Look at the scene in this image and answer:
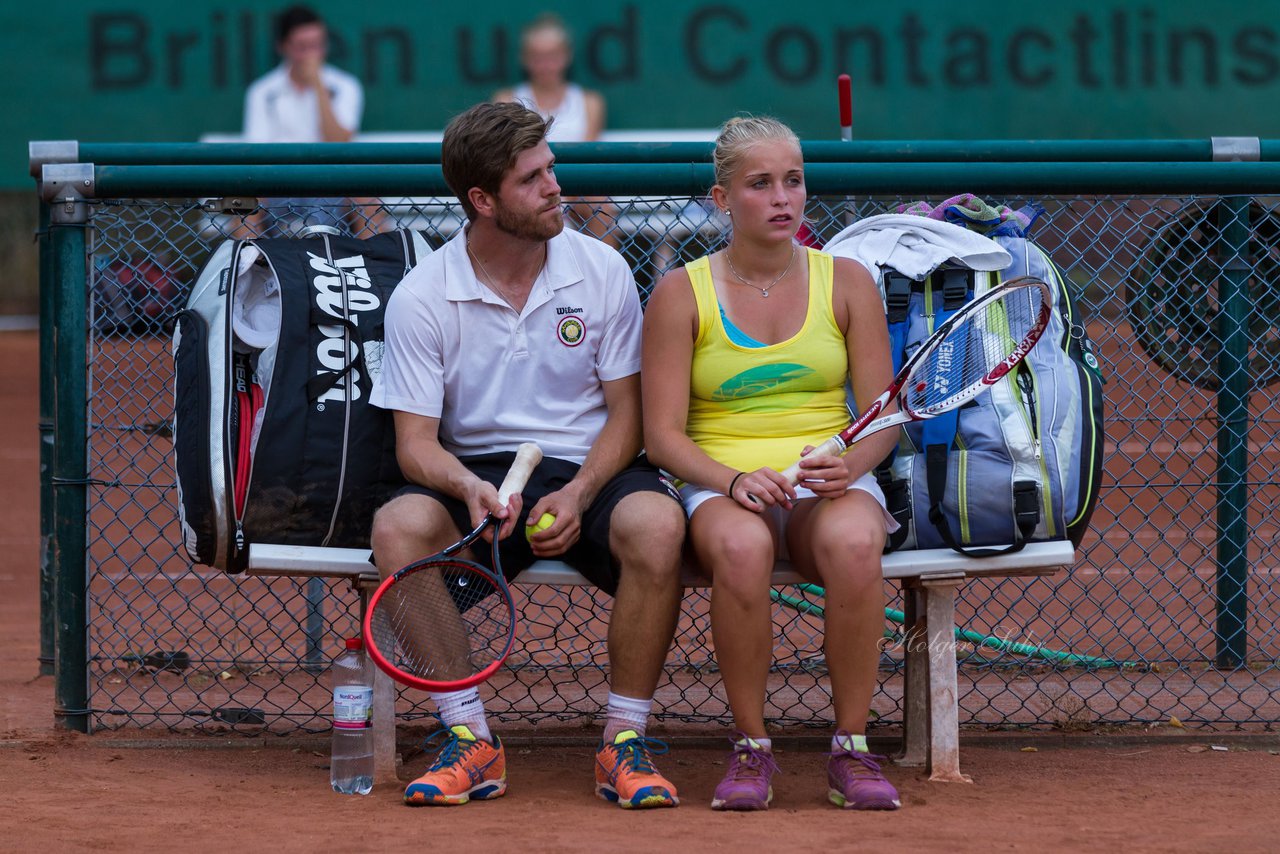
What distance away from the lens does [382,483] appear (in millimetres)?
3664

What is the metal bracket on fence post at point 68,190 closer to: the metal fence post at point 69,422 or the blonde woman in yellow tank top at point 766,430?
the metal fence post at point 69,422

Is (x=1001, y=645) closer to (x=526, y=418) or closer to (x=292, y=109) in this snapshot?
(x=526, y=418)

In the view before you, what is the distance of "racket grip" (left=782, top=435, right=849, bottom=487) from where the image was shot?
3400 mm

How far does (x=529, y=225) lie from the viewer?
3.62m

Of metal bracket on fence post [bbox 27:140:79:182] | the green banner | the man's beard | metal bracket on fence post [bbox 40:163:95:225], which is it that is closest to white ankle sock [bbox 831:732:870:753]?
the man's beard

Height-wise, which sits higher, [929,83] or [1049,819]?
[929,83]

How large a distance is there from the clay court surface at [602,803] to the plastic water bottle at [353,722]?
0.16ft

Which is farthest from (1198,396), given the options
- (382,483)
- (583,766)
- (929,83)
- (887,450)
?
(929,83)

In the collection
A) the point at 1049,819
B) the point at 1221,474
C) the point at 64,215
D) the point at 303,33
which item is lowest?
the point at 1049,819

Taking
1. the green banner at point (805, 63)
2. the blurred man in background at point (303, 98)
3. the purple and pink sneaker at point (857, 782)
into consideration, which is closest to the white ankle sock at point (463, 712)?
the purple and pink sneaker at point (857, 782)

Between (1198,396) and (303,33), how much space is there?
5413 millimetres

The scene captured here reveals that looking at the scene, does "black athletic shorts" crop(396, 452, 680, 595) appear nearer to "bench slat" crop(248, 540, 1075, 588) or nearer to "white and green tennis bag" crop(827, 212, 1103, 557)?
"bench slat" crop(248, 540, 1075, 588)

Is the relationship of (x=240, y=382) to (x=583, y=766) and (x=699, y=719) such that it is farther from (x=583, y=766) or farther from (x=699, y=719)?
(x=699, y=719)

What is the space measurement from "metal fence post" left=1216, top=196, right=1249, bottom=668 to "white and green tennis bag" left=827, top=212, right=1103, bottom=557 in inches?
31.1
